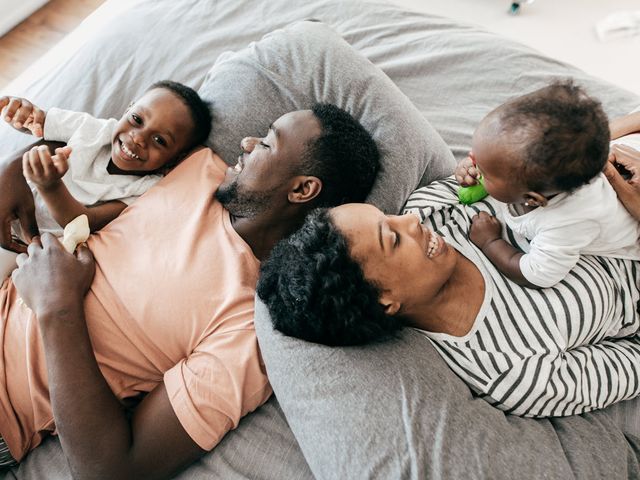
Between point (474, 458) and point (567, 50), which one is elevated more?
point (567, 50)

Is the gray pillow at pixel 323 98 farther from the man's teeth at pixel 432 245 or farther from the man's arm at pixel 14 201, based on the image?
the man's arm at pixel 14 201

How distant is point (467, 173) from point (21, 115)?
49.9 inches

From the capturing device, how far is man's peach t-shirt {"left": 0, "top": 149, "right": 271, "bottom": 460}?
1109 millimetres

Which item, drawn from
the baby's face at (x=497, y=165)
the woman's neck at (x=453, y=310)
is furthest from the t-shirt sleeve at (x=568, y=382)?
the baby's face at (x=497, y=165)

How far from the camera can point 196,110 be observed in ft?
4.75

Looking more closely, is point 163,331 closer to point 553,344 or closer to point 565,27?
point 553,344

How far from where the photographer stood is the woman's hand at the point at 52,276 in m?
1.14

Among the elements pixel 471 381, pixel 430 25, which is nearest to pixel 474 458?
pixel 471 381

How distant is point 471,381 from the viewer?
3.64ft

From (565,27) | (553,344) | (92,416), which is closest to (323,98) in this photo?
(553,344)

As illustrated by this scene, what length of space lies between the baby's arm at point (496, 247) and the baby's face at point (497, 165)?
139mm

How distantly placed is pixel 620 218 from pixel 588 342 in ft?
1.02

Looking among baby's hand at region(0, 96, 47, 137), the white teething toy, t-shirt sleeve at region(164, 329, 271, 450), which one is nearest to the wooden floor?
baby's hand at region(0, 96, 47, 137)

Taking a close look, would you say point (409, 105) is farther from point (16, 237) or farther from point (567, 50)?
point (567, 50)
